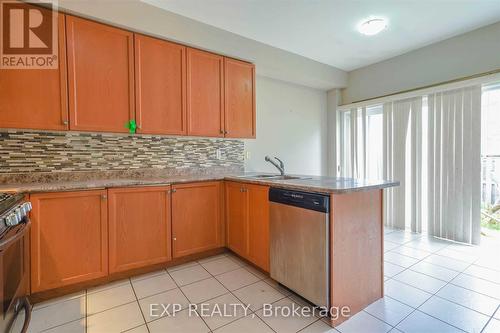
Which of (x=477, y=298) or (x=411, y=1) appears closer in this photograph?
(x=477, y=298)

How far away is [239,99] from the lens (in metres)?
2.99

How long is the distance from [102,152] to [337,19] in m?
2.85

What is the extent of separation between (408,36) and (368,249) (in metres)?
2.71

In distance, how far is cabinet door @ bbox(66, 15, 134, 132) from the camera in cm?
206

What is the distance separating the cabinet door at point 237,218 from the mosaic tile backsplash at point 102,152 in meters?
0.73

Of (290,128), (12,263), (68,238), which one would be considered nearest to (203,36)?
(290,128)

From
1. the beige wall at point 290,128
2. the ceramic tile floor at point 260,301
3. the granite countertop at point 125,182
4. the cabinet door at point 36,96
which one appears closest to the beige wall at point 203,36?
the beige wall at point 290,128

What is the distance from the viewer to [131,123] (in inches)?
90.7

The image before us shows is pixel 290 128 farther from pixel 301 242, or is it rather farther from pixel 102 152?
pixel 102 152

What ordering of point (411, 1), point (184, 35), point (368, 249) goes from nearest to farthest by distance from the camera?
point (368, 249)
point (411, 1)
point (184, 35)

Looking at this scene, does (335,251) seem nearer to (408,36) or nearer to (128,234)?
(128,234)

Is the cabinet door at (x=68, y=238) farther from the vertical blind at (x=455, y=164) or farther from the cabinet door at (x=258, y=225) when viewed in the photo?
the vertical blind at (x=455, y=164)

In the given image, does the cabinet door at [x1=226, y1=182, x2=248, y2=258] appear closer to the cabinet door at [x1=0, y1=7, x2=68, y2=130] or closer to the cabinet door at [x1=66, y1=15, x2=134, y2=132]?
the cabinet door at [x1=66, y1=15, x2=134, y2=132]

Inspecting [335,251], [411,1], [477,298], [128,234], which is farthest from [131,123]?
[477,298]
